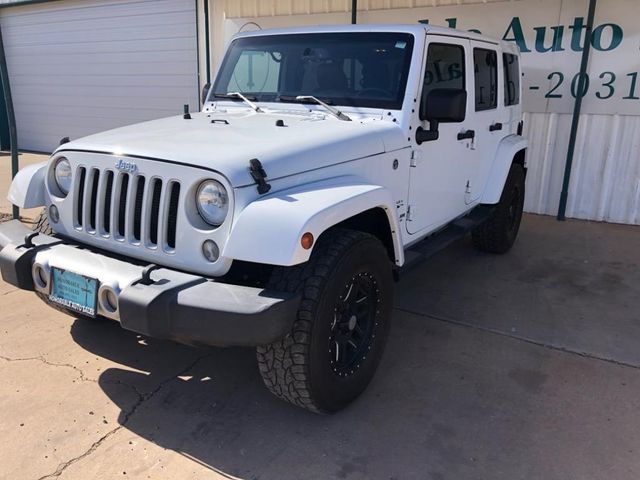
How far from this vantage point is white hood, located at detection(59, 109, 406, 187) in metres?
2.54

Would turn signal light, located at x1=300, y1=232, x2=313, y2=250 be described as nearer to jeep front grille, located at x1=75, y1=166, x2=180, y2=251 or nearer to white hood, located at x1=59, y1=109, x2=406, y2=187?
white hood, located at x1=59, y1=109, x2=406, y2=187

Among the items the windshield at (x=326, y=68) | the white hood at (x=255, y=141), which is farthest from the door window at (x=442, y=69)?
the white hood at (x=255, y=141)

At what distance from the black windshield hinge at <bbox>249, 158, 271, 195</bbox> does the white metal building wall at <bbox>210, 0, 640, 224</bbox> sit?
552 centimetres

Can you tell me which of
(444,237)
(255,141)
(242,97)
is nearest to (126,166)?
(255,141)

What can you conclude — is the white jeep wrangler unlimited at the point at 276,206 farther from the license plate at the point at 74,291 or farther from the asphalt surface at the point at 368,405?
the asphalt surface at the point at 368,405

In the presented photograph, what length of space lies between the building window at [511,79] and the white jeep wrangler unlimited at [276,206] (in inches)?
46.5

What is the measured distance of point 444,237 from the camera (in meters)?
4.18

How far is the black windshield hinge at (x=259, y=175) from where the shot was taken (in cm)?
243

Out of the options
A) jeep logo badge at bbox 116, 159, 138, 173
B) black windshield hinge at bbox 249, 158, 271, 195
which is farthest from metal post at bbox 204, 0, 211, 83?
black windshield hinge at bbox 249, 158, 271, 195

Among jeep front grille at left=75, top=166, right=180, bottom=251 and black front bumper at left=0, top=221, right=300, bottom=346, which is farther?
jeep front grille at left=75, top=166, right=180, bottom=251

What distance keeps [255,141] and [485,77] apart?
8.29 feet

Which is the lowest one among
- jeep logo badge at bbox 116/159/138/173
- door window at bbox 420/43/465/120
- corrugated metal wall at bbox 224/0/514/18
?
jeep logo badge at bbox 116/159/138/173

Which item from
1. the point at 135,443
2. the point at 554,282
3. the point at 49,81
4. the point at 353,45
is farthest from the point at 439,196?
the point at 49,81

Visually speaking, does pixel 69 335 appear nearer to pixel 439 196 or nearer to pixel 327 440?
pixel 327 440
